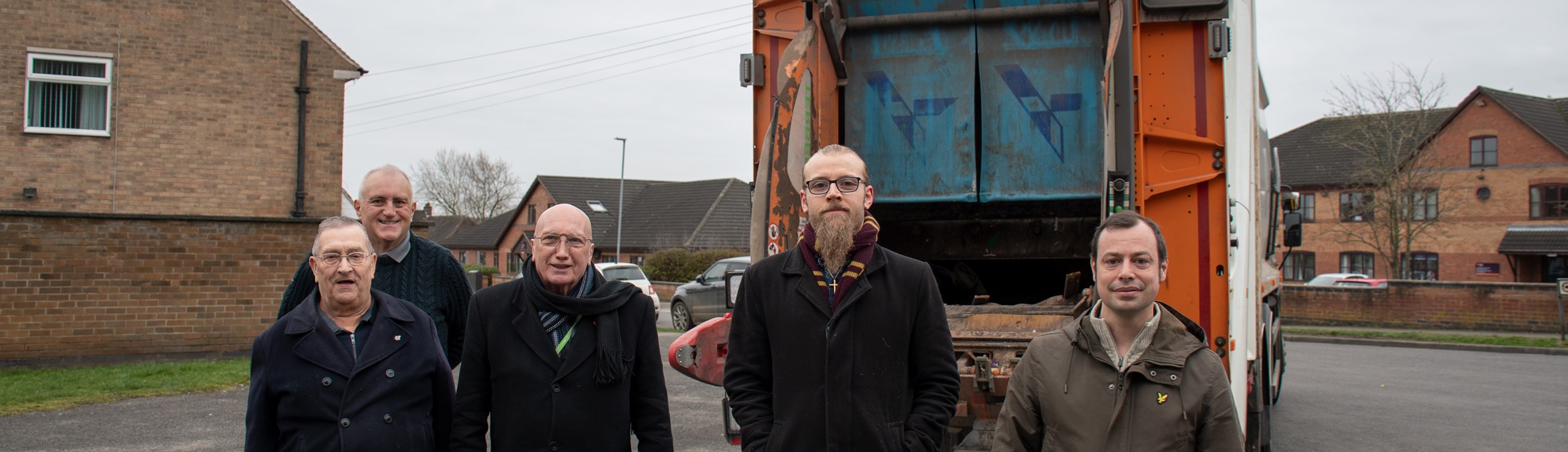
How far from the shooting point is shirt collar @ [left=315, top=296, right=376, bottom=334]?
2824 millimetres

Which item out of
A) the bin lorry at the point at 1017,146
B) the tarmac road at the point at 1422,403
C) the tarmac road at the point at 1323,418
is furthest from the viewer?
the tarmac road at the point at 1422,403

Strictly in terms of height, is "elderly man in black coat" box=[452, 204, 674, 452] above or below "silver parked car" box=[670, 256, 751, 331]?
above

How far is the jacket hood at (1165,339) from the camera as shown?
7.90 feet

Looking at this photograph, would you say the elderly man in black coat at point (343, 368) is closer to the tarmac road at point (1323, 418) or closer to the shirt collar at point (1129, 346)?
the shirt collar at point (1129, 346)

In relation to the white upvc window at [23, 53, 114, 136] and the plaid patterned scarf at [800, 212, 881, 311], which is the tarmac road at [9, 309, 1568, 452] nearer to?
the plaid patterned scarf at [800, 212, 881, 311]

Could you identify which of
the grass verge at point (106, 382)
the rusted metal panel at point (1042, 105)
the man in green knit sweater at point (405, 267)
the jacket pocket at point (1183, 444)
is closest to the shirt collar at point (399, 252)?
the man in green knit sweater at point (405, 267)

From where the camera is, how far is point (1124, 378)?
2.44m

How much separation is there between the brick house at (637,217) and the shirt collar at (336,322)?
34.0m

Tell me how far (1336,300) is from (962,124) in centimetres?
1981

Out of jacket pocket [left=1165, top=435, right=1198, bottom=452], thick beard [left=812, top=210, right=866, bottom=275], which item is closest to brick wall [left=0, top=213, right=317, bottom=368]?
thick beard [left=812, top=210, right=866, bottom=275]

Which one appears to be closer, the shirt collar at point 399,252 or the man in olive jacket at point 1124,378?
the man in olive jacket at point 1124,378

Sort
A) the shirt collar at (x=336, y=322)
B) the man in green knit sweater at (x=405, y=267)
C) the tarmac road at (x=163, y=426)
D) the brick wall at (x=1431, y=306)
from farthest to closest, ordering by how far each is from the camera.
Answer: the brick wall at (x=1431, y=306) → the tarmac road at (x=163, y=426) → the man in green knit sweater at (x=405, y=267) → the shirt collar at (x=336, y=322)

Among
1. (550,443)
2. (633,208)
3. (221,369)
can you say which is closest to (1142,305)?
(550,443)

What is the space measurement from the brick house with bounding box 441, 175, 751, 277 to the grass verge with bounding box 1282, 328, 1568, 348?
2118 centimetres
